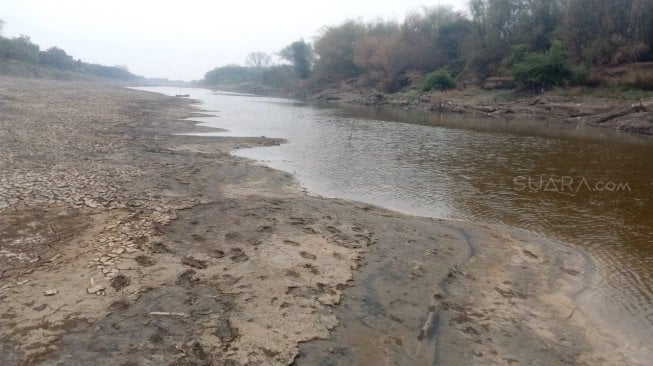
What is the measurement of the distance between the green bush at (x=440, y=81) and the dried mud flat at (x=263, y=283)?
4632 centimetres

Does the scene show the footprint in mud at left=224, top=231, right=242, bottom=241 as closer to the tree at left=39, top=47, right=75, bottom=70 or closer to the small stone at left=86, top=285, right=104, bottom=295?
the small stone at left=86, top=285, right=104, bottom=295

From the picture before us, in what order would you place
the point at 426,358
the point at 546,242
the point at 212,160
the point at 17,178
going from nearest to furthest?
1. the point at 426,358
2. the point at 546,242
3. the point at 17,178
4. the point at 212,160

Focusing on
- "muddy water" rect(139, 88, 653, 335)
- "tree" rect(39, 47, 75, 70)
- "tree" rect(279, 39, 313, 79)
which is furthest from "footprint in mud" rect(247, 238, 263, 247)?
"tree" rect(39, 47, 75, 70)

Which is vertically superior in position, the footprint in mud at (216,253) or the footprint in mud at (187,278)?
the footprint in mud at (216,253)

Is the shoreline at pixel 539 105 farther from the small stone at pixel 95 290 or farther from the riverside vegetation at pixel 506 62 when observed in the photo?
the small stone at pixel 95 290

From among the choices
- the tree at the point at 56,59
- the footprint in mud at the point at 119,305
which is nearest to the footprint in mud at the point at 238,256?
the footprint in mud at the point at 119,305

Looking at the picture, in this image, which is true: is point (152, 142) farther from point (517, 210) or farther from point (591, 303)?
point (591, 303)

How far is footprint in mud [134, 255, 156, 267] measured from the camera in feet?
21.7

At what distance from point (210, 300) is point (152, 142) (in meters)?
14.1

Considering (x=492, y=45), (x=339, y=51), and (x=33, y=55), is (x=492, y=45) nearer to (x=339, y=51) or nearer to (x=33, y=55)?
(x=339, y=51)

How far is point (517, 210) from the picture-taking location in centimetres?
1155

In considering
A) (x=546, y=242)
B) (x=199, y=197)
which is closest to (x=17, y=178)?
(x=199, y=197)

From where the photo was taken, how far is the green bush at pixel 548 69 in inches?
1581

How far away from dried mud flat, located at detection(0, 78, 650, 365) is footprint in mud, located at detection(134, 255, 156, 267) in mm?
34
